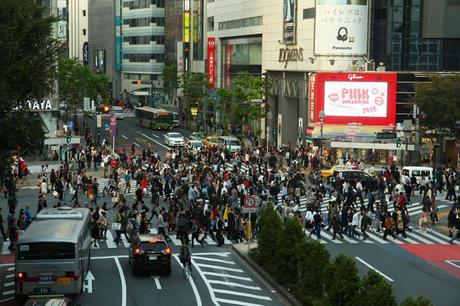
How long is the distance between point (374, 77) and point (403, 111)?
3.88m

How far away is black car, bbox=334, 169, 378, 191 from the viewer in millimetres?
52406

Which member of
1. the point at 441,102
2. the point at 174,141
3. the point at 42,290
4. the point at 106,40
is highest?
the point at 106,40

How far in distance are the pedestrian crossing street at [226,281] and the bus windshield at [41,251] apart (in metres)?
5.29

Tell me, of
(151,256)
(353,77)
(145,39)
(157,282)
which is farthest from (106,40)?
(157,282)

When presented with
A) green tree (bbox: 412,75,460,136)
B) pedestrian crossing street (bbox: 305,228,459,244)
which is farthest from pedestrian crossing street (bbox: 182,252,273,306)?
green tree (bbox: 412,75,460,136)

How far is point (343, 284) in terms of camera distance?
22.2 m

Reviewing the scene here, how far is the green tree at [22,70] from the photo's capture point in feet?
93.6

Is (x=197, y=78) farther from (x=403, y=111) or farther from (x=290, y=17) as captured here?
(x=403, y=111)

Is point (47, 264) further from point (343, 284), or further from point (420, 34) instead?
point (420, 34)

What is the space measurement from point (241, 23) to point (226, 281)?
77969mm

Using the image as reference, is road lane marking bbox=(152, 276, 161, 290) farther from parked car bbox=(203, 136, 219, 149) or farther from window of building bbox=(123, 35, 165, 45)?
window of building bbox=(123, 35, 165, 45)

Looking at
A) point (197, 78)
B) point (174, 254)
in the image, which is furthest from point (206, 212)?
point (197, 78)

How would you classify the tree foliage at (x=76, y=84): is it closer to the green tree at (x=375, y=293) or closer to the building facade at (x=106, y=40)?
the building facade at (x=106, y=40)

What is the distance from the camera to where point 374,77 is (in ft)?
248
